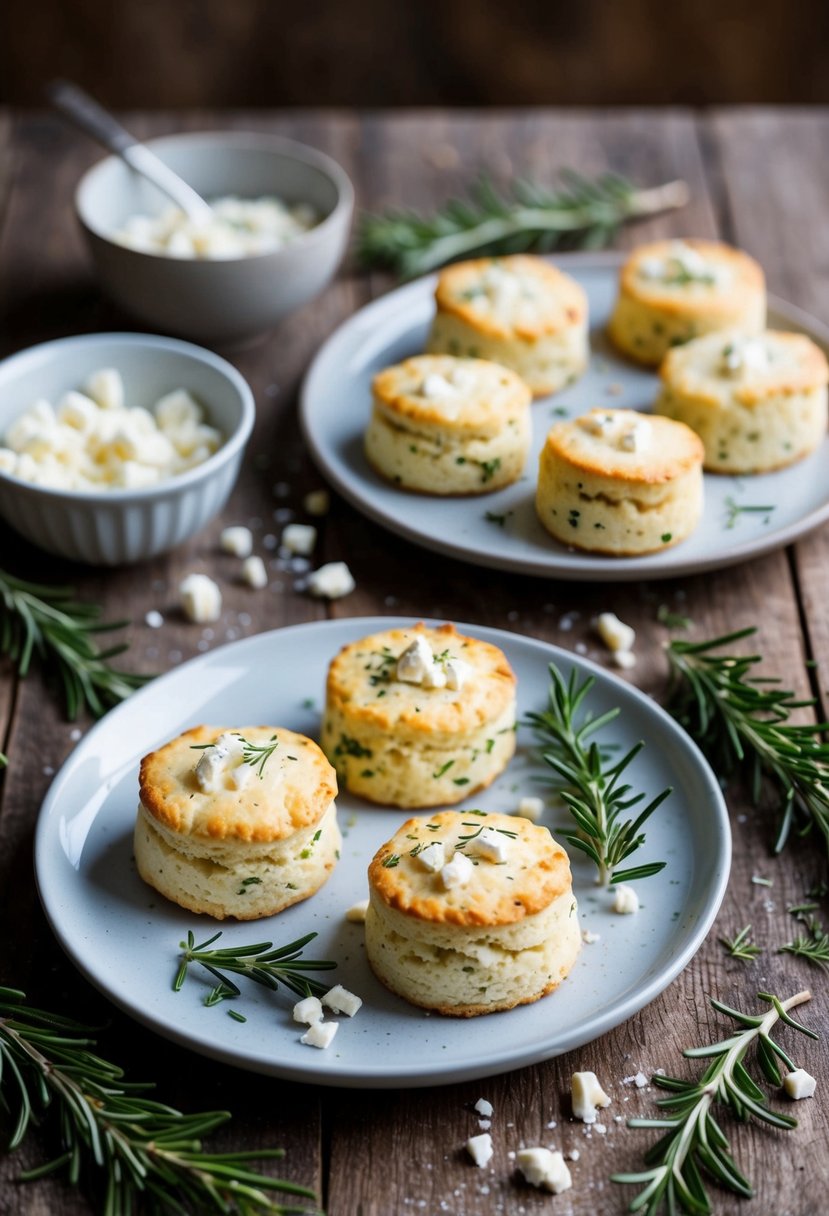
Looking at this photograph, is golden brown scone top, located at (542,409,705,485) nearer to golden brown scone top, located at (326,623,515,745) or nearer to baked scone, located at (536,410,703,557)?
baked scone, located at (536,410,703,557)

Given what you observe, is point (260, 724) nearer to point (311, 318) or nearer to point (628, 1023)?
point (628, 1023)

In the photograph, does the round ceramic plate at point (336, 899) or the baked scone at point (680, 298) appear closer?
the round ceramic plate at point (336, 899)

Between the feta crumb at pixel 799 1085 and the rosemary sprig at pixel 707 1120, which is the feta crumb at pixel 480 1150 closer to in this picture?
the rosemary sprig at pixel 707 1120

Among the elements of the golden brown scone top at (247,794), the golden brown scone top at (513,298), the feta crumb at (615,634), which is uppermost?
the golden brown scone top at (247,794)

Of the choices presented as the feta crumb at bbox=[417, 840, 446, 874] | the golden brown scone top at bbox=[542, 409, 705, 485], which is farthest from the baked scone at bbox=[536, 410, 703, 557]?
the feta crumb at bbox=[417, 840, 446, 874]

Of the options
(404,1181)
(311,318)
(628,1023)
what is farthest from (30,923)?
(311,318)

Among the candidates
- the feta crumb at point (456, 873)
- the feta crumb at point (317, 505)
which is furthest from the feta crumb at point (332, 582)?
the feta crumb at point (456, 873)
